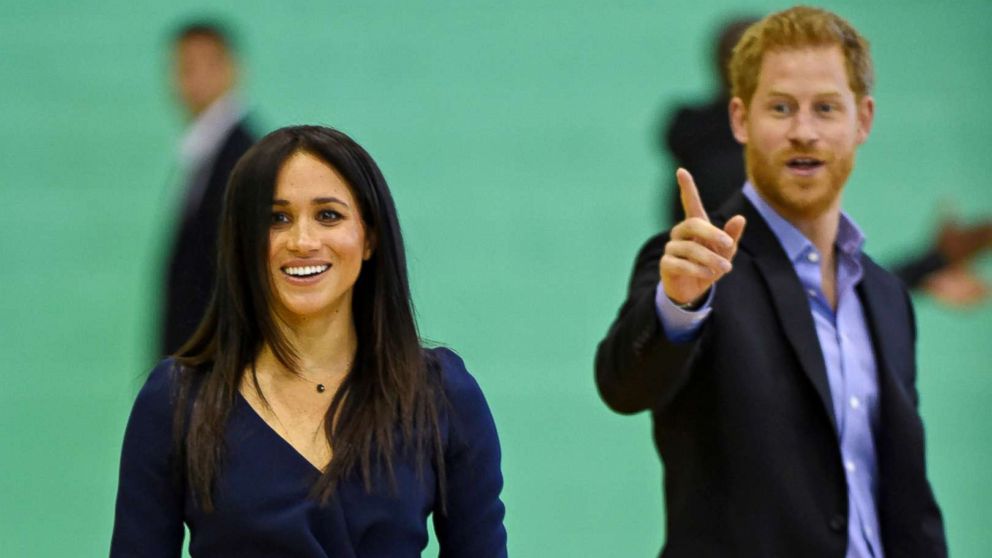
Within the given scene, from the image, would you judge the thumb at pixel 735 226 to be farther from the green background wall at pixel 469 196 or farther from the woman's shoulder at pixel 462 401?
the green background wall at pixel 469 196

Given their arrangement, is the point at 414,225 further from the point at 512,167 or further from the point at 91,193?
the point at 91,193

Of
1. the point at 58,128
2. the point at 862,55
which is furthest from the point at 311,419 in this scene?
the point at 58,128

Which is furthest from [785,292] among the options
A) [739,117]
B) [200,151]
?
[200,151]

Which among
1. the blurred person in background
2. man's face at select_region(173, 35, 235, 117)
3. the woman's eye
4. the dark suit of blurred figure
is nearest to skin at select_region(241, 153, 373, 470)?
the woman's eye

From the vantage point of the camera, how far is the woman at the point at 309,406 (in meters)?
2.11

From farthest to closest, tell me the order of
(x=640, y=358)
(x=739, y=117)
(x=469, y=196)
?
(x=469, y=196) < (x=739, y=117) < (x=640, y=358)

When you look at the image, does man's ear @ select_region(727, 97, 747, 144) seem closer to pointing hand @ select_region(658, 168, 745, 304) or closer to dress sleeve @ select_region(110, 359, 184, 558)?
pointing hand @ select_region(658, 168, 745, 304)

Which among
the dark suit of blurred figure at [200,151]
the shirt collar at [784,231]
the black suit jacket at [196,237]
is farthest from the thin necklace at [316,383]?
the black suit jacket at [196,237]

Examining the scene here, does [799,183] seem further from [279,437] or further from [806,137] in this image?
[279,437]

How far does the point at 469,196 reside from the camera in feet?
17.2

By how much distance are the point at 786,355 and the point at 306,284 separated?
912 millimetres

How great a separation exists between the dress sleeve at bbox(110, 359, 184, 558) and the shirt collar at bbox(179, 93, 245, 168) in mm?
2925

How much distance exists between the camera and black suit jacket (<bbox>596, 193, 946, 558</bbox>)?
104 inches

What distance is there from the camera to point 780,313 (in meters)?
2.72
